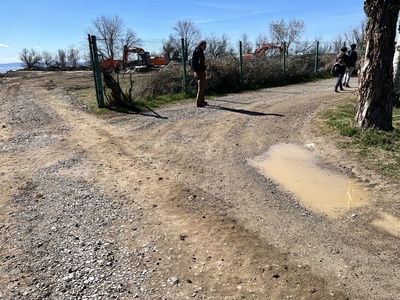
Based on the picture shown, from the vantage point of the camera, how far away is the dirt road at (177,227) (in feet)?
9.16

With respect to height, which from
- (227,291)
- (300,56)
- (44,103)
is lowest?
(227,291)

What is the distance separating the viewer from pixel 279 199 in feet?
14.0

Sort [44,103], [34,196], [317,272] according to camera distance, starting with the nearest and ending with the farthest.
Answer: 1. [317,272]
2. [34,196]
3. [44,103]

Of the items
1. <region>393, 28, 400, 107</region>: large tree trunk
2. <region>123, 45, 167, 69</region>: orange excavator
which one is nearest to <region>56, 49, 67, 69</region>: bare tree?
<region>123, 45, 167, 69</region>: orange excavator

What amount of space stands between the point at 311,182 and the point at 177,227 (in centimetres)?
228

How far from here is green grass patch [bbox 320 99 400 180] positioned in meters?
5.10

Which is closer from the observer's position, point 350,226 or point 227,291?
point 227,291

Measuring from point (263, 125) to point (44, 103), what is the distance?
8.44 m

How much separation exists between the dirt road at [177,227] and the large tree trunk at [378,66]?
4.03 feet

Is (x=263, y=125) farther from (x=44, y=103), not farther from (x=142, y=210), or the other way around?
(x=44, y=103)

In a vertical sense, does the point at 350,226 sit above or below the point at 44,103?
below

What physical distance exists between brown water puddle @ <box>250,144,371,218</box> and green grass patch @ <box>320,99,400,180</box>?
65 cm

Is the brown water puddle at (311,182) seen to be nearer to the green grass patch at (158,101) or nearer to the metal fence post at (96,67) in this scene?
the green grass patch at (158,101)

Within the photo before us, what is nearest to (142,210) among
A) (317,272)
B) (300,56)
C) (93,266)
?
(93,266)
